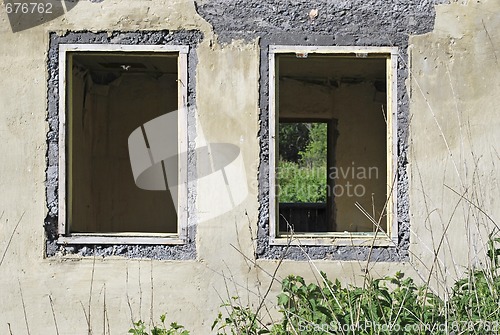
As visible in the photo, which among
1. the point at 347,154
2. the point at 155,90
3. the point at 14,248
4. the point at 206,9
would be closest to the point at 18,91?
the point at 14,248

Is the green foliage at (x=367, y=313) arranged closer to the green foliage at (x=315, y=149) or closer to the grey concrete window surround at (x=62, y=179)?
the grey concrete window surround at (x=62, y=179)

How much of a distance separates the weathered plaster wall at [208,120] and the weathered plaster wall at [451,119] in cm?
1

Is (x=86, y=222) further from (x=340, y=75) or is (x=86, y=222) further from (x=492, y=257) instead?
(x=492, y=257)

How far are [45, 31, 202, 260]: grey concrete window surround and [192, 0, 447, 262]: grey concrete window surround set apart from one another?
0.33m

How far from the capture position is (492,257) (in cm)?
405

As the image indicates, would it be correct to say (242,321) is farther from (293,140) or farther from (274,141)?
(293,140)

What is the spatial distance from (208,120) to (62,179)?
45.0 inches

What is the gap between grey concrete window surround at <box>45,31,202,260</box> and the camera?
5.64 metres

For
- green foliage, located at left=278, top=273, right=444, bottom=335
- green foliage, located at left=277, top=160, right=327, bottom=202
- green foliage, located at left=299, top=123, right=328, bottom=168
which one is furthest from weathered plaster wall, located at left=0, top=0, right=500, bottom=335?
green foliage, located at left=299, top=123, right=328, bottom=168

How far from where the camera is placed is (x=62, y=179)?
18.5ft

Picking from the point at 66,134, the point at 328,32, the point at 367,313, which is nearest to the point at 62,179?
the point at 66,134

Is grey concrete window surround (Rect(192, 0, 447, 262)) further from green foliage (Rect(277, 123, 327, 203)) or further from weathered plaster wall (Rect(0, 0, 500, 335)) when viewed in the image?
green foliage (Rect(277, 123, 327, 203))

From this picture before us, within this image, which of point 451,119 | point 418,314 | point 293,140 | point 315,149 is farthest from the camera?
point 293,140

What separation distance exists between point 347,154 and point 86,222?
10.7 feet
